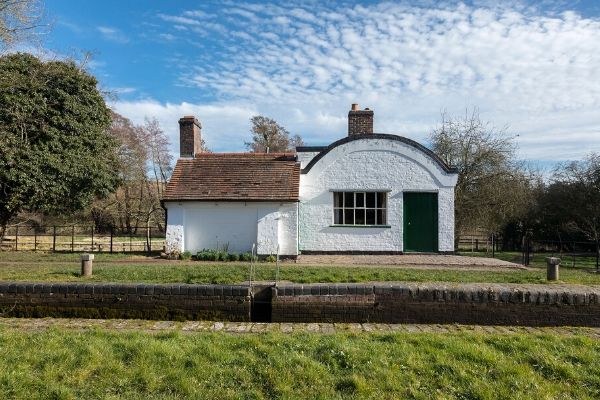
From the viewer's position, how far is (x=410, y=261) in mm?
16828

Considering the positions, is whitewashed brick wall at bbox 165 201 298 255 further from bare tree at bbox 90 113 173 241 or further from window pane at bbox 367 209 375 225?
bare tree at bbox 90 113 173 241

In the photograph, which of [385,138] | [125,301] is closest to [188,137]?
[385,138]

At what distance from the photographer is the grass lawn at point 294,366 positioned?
452 centimetres

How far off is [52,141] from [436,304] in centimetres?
1779

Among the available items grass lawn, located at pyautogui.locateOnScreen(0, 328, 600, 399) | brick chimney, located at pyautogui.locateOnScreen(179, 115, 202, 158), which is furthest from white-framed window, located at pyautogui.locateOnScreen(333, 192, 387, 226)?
grass lawn, located at pyautogui.locateOnScreen(0, 328, 600, 399)

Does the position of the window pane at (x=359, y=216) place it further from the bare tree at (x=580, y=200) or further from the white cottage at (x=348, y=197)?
the bare tree at (x=580, y=200)

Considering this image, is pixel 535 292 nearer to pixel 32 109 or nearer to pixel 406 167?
pixel 406 167

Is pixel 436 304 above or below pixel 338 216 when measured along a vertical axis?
below

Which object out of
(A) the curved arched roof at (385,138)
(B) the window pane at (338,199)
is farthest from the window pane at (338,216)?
(A) the curved arched roof at (385,138)

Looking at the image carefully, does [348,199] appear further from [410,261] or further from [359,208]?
[410,261]

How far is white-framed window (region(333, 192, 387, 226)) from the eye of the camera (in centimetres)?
1930

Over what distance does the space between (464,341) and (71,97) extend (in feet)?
64.6

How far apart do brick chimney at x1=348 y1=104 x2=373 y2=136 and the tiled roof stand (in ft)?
10.0

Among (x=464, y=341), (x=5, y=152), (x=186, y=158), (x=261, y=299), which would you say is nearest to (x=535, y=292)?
(x=464, y=341)
